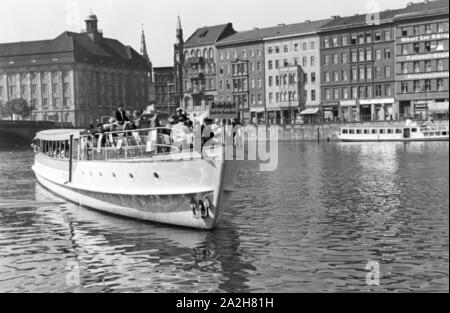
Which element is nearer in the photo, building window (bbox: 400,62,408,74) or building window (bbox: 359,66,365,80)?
building window (bbox: 400,62,408,74)

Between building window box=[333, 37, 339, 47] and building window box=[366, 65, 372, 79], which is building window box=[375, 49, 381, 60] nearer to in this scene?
building window box=[366, 65, 372, 79]

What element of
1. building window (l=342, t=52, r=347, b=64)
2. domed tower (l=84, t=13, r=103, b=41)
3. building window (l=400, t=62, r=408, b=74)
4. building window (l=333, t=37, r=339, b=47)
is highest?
domed tower (l=84, t=13, r=103, b=41)

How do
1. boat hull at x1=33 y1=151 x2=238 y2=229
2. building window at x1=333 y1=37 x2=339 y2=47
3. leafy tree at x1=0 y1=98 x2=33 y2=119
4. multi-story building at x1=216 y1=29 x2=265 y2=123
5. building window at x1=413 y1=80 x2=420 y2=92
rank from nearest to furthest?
1. boat hull at x1=33 y1=151 x2=238 y2=229
2. building window at x1=413 y1=80 x2=420 y2=92
3. building window at x1=333 y1=37 x2=339 y2=47
4. multi-story building at x1=216 y1=29 x2=265 y2=123
5. leafy tree at x1=0 y1=98 x2=33 y2=119

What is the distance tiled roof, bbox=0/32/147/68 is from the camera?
131 meters

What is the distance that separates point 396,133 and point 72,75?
213 ft

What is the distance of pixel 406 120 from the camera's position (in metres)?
95.6

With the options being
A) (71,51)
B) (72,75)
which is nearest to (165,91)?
(71,51)

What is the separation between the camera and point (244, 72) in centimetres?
11462

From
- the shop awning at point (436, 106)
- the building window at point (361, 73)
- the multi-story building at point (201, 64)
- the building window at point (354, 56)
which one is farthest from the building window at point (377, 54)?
the multi-story building at point (201, 64)

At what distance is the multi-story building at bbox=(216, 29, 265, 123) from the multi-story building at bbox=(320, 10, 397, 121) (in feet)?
32.4

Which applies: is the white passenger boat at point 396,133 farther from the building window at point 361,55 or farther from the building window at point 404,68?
the building window at point 361,55

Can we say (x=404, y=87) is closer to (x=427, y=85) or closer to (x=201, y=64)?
(x=427, y=85)

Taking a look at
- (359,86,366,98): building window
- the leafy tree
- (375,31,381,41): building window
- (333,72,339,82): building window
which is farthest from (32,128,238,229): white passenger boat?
the leafy tree
